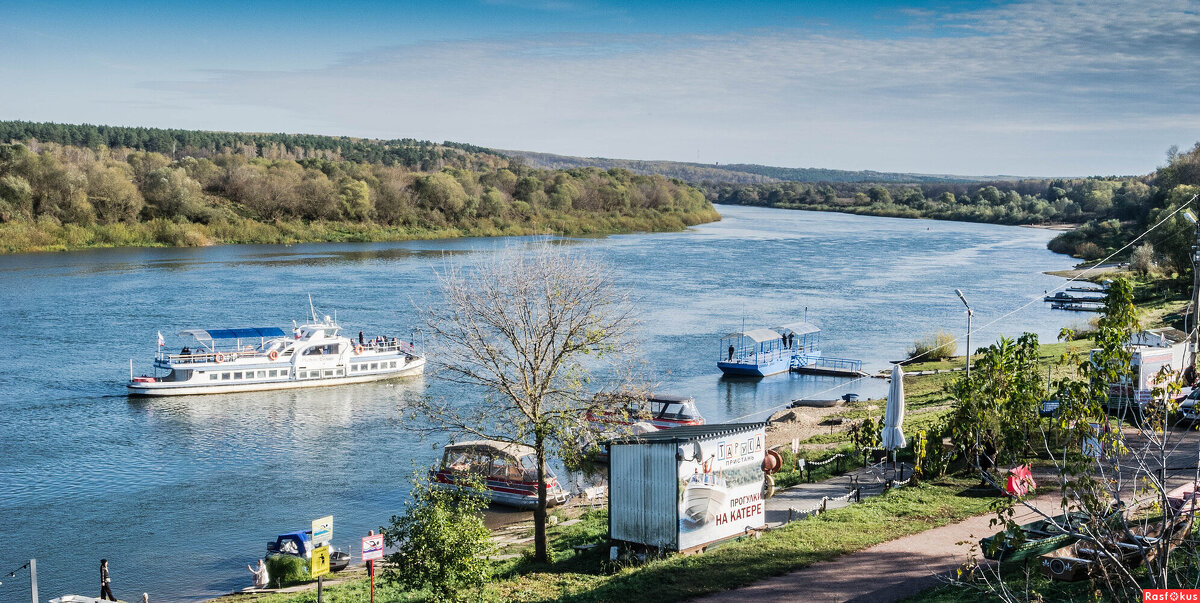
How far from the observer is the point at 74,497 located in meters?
26.6

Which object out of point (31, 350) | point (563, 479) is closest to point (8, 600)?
point (563, 479)

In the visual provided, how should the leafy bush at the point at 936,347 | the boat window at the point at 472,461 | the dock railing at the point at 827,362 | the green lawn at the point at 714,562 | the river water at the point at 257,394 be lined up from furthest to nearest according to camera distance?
the dock railing at the point at 827,362 < the leafy bush at the point at 936,347 < the boat window at the point at 472,461 < the river water at the point at 257,394 < the green lawn at the point at 714,562

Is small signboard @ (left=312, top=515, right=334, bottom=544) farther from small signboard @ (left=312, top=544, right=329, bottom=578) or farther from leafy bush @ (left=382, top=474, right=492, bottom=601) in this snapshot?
leafy bush @ (left=382, top=474, right=492, bottom=601)

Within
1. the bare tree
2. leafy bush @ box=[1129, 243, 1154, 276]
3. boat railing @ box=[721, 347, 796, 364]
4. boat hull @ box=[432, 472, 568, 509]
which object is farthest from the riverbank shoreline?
the bare tree

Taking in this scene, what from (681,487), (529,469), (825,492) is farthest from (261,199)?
(681,487)

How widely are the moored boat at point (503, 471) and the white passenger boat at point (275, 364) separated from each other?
1878 centimetres

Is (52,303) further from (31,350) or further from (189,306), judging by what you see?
(31,350)

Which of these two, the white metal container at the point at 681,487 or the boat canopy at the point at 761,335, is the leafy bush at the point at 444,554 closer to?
the white metal container at the point at 681,487

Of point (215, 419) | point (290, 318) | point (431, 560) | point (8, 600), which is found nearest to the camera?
point (431, 560)

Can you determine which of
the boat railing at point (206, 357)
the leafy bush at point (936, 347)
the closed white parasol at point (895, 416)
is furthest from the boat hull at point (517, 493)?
the leafy bush at point (936, 347)

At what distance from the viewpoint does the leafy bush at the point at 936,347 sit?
155 ft

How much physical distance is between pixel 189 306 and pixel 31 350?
12378mm

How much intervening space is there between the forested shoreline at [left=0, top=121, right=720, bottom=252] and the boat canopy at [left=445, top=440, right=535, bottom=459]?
75149mm

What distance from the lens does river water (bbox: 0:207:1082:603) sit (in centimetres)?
2398
